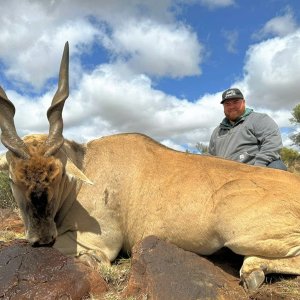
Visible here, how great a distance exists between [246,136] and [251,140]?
4.6 inches

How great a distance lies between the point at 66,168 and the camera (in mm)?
5258

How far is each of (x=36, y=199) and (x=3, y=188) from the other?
7656 millimetres

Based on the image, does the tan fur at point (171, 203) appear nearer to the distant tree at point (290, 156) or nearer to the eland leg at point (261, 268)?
the eland leg at point (261, 268)

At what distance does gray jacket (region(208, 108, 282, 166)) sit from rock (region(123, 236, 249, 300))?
344cm

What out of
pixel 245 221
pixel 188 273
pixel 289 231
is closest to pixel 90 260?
pixel 188 273

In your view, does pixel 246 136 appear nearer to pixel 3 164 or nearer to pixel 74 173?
pixel 74 173

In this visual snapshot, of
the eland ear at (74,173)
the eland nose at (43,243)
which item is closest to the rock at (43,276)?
the eland nose at (43,243)

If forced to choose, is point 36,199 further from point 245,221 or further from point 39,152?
point 245,221

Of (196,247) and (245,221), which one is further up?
(245,221)

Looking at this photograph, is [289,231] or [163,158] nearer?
[289,231]

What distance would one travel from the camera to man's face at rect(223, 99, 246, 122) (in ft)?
27.4

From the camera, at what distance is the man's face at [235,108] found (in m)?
8.36

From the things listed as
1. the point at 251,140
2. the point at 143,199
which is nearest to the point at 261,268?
the point at 143,199

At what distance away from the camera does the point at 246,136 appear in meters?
8.12
